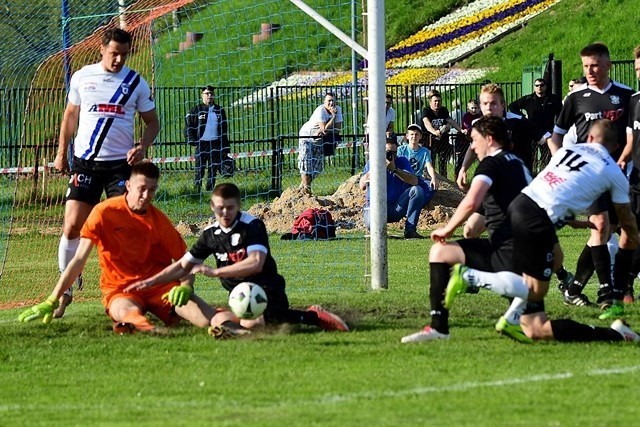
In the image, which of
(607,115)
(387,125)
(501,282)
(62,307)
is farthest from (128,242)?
(387,125)

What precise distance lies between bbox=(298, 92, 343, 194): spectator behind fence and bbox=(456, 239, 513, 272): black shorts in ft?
35.7

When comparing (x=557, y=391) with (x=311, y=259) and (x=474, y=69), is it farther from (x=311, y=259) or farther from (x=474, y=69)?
(x=474, y=69)

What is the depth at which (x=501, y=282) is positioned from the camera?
29.7 ft

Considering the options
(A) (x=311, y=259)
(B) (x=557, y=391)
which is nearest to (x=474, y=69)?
(A) (x=311, y=259)

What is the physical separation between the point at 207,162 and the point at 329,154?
205cm

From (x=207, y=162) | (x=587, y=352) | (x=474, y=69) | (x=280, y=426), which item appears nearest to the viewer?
(x=280, y=426)

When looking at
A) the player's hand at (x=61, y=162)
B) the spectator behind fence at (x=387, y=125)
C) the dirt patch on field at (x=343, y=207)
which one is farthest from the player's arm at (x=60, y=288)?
the dirt patch on field at (x=343, y=207)

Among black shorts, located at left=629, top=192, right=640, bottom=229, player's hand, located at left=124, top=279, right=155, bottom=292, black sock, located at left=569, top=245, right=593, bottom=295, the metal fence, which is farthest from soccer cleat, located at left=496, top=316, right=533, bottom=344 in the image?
the metal fence

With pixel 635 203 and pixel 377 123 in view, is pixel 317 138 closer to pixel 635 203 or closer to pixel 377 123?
pixel 377 123

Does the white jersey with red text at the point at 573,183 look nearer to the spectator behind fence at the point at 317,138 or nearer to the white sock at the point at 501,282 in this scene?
the white sock at the point at 501,282

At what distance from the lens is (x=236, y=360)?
8883mm

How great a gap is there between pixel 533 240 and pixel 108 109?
12.9ft

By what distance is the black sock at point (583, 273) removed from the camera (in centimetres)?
1157

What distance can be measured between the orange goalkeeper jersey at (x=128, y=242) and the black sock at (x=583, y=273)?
3488mm
